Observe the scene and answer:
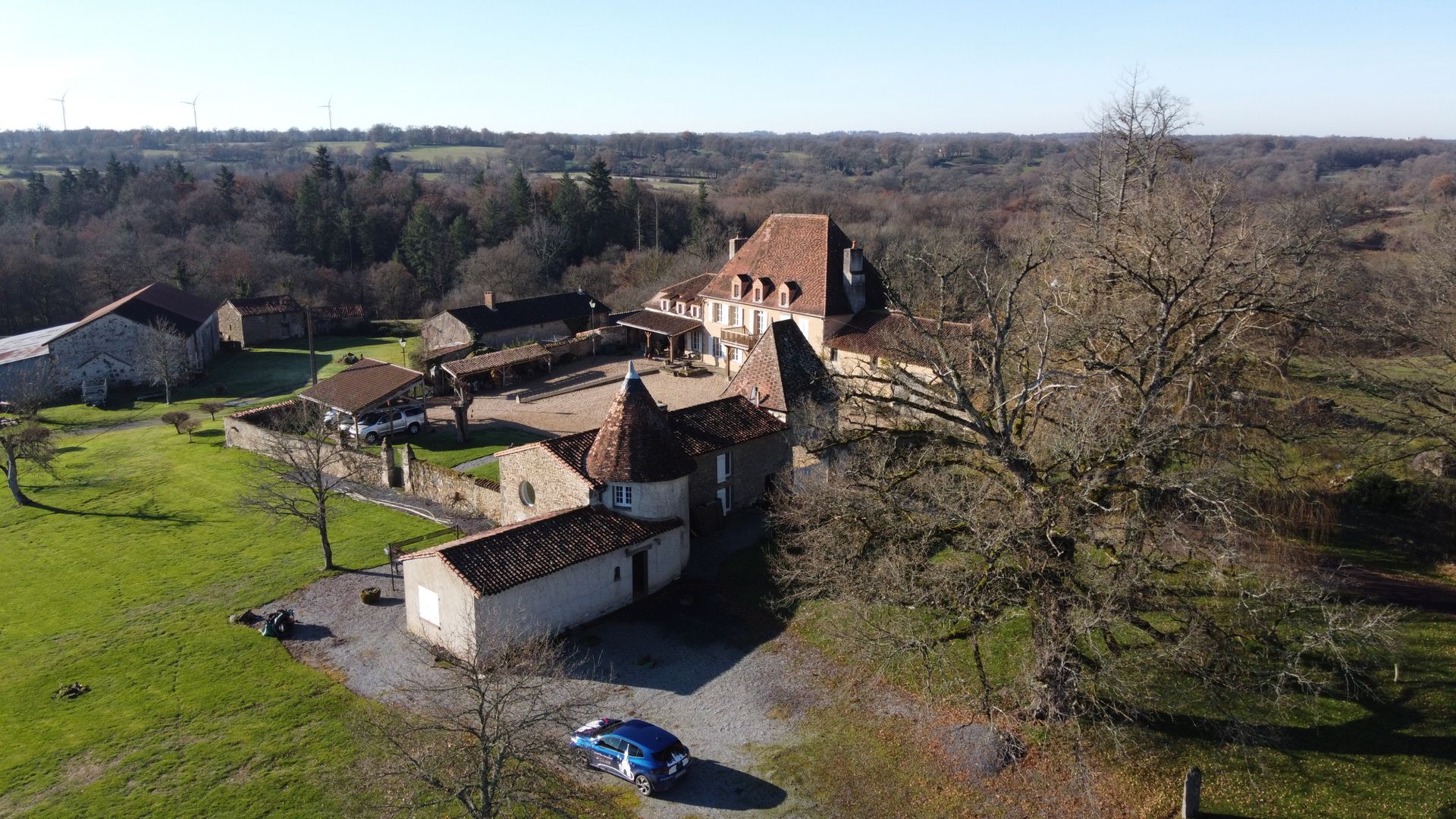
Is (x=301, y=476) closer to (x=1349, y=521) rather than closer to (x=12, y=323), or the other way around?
(x=1349, y=521)

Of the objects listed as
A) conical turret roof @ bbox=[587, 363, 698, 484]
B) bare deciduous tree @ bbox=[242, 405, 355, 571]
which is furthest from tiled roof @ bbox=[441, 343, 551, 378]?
conical turret roof @ bbox=[587, 363, 698, 484]

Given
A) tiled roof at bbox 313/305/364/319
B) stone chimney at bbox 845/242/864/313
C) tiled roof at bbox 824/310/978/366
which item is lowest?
tiled roof at bbox 313/305/364/319

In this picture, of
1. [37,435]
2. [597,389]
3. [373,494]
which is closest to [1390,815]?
[373,494]

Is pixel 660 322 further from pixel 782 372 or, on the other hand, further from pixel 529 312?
pixel 782 372

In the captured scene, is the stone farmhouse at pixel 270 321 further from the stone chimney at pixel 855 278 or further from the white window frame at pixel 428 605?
the white window frame at pixel 428 605

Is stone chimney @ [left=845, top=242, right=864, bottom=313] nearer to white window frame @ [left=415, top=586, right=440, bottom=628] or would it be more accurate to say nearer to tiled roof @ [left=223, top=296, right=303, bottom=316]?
white window frame @ [left=415, top=586, right=440, bottom=628]

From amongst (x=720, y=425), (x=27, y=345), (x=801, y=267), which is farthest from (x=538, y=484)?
(x=27, y=345)
